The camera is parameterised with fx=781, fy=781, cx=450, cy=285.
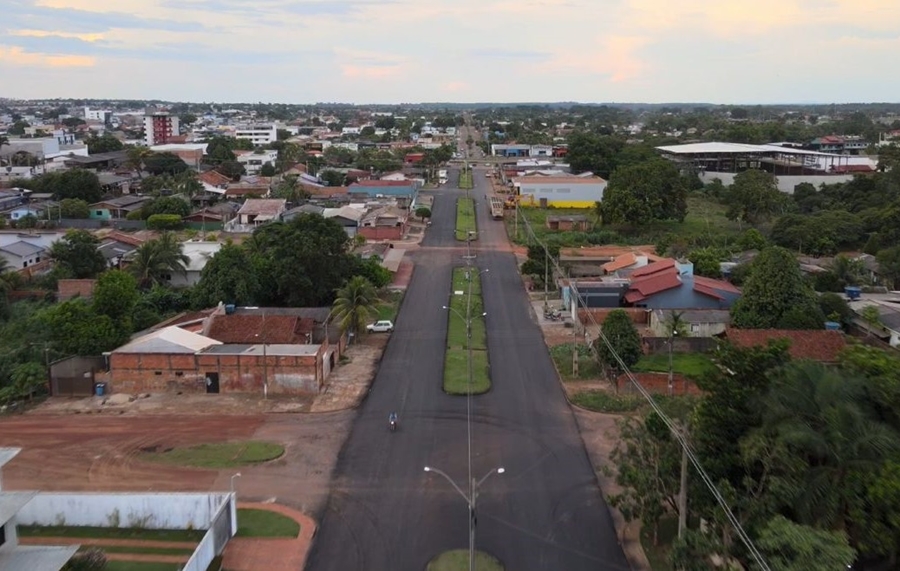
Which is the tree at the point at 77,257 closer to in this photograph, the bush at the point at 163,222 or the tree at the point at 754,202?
the bush at the point at 163,222

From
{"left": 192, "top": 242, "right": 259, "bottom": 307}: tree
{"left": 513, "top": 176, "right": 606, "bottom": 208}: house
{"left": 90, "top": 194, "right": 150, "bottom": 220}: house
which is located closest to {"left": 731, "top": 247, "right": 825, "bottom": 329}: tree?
{"left": 192, "top": 242, "right": 259, "bottom": 307}: tree

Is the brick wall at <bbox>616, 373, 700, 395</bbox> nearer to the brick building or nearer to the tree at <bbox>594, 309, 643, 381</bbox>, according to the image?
the tree at <bbox>594, 309, 643, 381</bbox>

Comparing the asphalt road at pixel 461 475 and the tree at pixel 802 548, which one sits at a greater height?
the tree at pixel 802 548

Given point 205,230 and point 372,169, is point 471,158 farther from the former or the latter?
point 205,230

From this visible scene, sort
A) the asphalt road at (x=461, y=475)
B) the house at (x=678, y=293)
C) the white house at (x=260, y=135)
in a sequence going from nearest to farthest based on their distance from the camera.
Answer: the asphalt road at (x=461, y=475) → the house at (x=678, y=293) → the white house at (x=260, y=135)

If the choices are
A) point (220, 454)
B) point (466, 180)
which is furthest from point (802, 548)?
point (466, 180)

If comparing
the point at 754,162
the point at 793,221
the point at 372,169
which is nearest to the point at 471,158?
the point at 372,169

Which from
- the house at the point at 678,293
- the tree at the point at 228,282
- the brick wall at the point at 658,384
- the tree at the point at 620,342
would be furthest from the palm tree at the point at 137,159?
the brick wall at the point at 658,384
